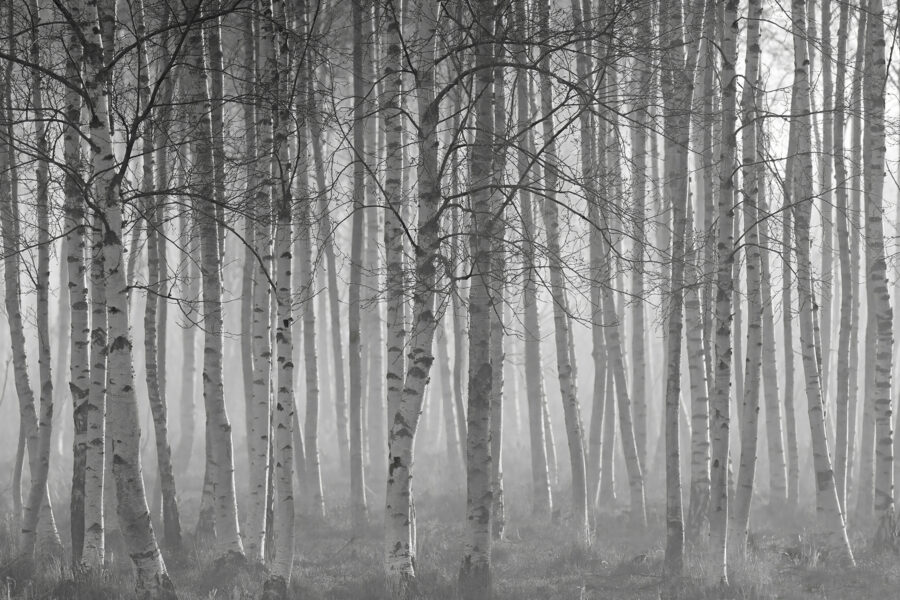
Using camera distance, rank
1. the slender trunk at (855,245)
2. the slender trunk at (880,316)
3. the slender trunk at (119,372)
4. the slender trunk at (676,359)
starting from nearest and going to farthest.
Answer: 1. the slender trunk at (119,372)
2. the slender trunk at (676,359)
3. the slender trunk at (880,316)
4. the slender trunk at (855,245)

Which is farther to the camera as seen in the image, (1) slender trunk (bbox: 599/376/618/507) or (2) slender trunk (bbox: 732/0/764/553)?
(1) slender trunk (bbox: 599/376/618/507)

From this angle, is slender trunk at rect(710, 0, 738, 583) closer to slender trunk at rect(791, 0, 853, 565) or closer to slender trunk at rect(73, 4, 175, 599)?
slender trunk at rect(791, 0, 853, 565)

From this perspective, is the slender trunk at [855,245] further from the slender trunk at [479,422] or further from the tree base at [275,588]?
the tree base at [275,588]

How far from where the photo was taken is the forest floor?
771 centimetres

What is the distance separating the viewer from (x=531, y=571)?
372 inches

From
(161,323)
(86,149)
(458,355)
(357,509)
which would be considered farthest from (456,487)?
(86,149)

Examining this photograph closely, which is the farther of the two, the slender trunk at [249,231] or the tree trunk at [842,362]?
the tree trunk at [842,362]

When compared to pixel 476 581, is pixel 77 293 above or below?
above

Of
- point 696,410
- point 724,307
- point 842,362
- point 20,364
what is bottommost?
point 696,410

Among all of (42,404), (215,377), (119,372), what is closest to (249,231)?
(215,377)

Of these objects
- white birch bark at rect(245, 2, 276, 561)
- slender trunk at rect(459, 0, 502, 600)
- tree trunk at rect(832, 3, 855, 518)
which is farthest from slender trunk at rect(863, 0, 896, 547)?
white birch bark at rect(245, 2, 276, 561)

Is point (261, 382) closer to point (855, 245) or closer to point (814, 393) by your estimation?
point (814, 393)

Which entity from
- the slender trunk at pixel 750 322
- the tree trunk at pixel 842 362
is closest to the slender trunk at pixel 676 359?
the slender trunk at pixel 750 322

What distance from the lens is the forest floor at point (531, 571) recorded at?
7707mm
